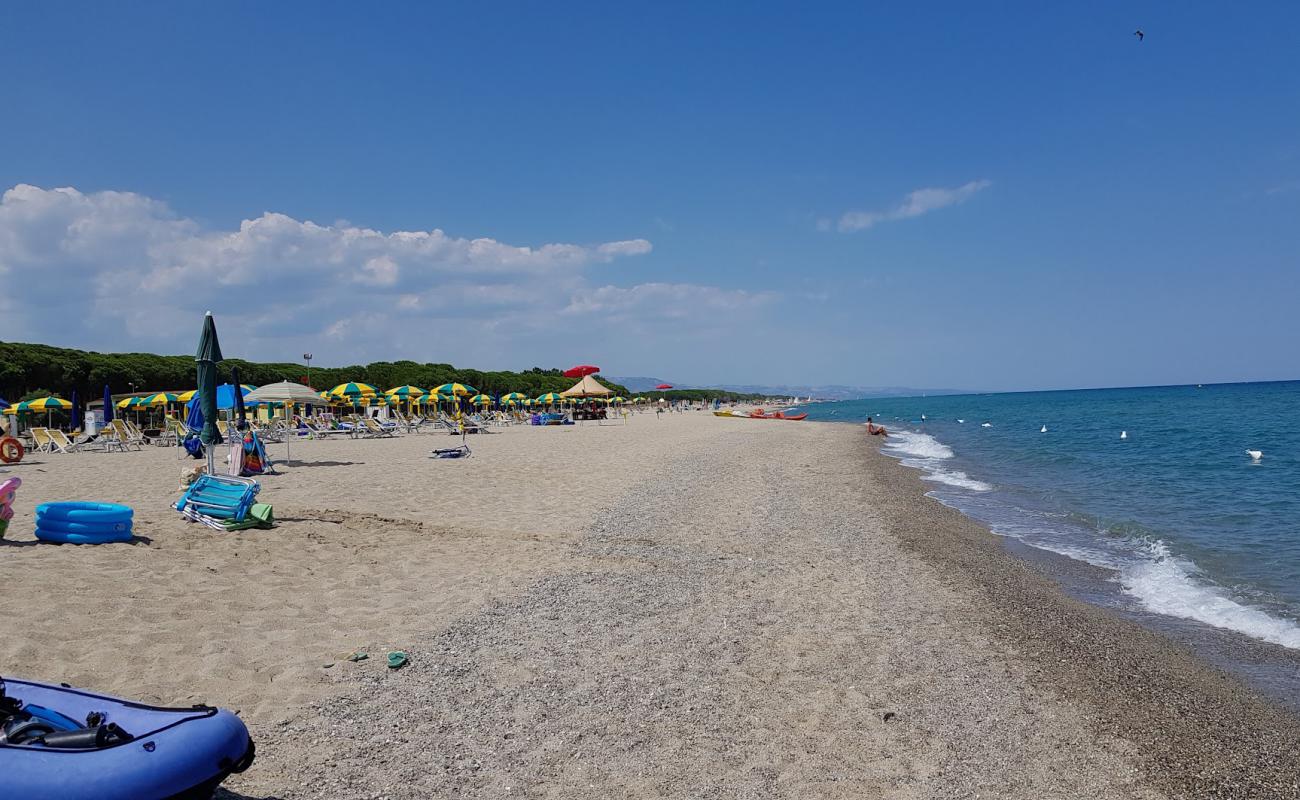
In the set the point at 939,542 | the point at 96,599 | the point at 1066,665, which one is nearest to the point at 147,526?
the point at 96,599

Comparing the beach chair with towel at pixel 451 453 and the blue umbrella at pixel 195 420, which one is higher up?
the blue umbrella at pixel 195 420

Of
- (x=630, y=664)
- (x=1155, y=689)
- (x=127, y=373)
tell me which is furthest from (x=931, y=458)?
(x=127, y=373)

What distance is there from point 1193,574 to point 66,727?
1012 centimetres

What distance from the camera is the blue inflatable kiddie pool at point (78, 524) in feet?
21.1

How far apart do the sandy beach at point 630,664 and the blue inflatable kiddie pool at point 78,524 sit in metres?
0.19

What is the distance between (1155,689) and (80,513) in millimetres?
8855

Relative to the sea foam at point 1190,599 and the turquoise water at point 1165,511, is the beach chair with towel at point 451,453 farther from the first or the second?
the sea foam at point 1190,599

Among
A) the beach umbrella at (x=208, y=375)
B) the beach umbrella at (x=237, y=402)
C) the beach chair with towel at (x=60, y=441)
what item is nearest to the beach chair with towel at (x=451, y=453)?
the beach umbrella at (x=237, y=402)

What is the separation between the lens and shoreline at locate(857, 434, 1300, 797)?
12.2ft

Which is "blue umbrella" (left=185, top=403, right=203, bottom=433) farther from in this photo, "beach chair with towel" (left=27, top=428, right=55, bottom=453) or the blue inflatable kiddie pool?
"beach chair with towel" (left=27, top=428, right=55, bottom=453)

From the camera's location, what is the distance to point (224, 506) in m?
7.79

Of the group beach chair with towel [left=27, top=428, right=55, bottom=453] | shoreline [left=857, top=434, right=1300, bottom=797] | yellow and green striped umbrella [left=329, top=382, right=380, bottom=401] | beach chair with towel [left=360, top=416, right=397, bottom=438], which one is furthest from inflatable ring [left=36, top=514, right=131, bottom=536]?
beach chair with towel [left=360, top=416, right=397, bottom=438]

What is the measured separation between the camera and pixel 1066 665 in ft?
16.7

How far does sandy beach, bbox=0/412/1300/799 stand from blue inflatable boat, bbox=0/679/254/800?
19.8 inches
